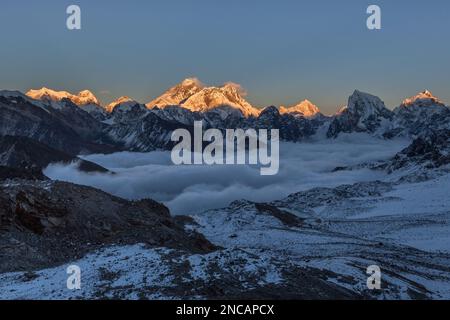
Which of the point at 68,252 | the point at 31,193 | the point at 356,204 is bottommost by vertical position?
the point at 356,204

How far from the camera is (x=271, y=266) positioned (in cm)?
3884

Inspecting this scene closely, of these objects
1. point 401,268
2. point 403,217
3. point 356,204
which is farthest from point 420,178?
point 401,268

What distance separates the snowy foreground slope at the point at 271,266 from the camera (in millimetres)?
34875

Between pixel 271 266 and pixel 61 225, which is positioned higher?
pixel 61 225

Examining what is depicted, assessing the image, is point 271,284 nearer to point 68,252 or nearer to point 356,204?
point 68,252

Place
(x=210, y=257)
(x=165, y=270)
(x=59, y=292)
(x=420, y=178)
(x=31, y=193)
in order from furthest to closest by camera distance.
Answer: (x=420, y=178) → (x=31, y=193) → (x=210, y=257) → (x=165, y=270) → (x=59, y=292)

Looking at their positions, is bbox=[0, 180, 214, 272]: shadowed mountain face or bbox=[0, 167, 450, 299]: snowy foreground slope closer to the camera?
→ bbox=[0, 167, 450, 299]: snowy foreground slope

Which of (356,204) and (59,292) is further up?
(59,292)

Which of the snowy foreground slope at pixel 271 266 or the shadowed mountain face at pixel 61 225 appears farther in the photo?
the shadowed mountain face at pixel 61 225

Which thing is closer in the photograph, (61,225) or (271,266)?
(271,266)

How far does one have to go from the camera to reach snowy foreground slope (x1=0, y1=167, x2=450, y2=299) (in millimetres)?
34875

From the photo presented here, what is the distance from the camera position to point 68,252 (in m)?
47.3
